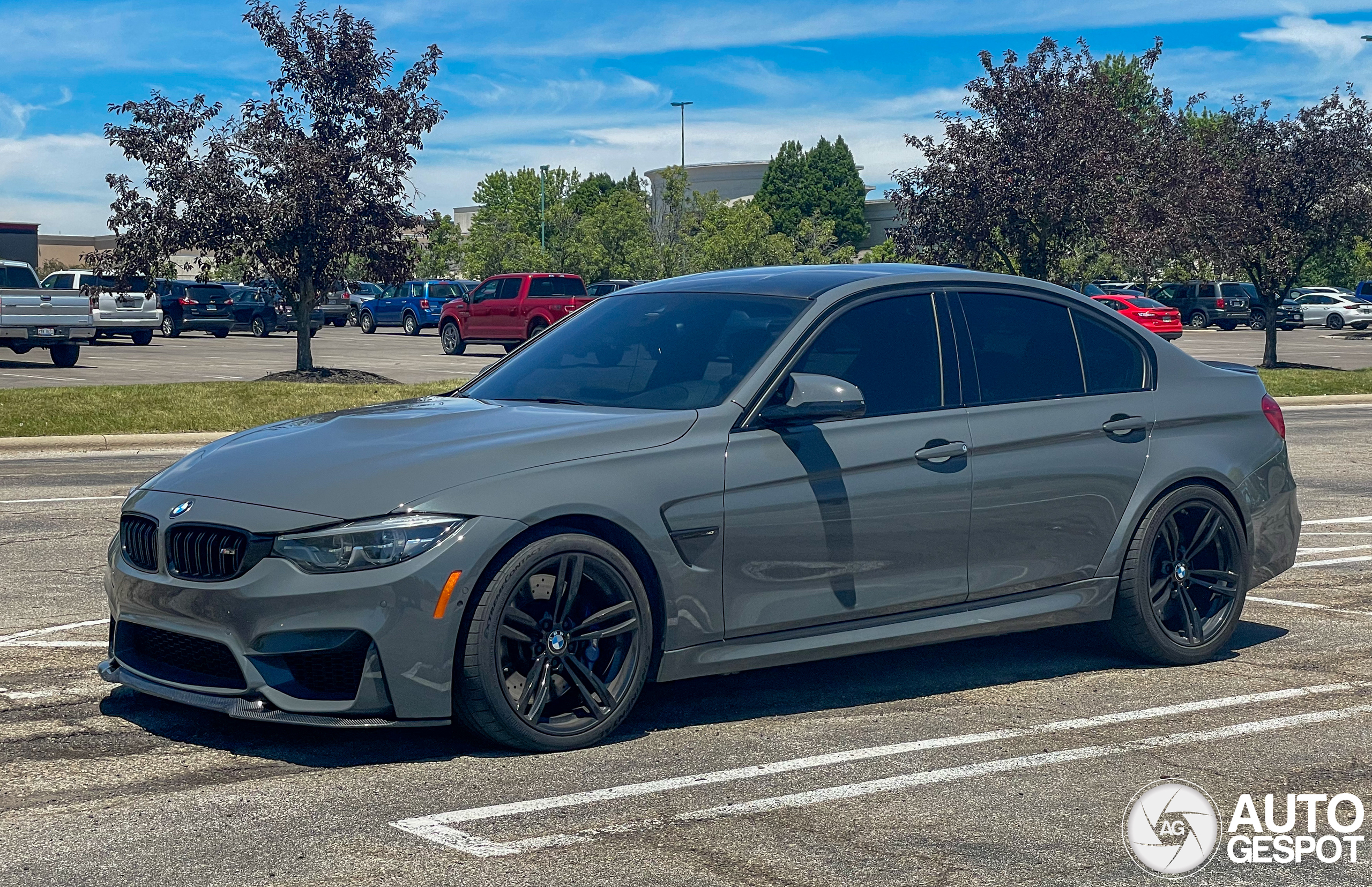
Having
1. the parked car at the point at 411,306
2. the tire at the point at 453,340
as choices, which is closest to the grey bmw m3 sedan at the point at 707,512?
the tire at the point at 453,340

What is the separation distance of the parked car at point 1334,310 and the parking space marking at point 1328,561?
57091 millimetres

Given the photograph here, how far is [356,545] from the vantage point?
15.7 ft

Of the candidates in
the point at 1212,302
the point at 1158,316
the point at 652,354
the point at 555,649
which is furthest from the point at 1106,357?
the point at 1212,302

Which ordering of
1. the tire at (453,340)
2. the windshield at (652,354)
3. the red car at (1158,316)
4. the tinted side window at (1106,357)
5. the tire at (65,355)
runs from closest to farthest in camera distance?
the windshield at (652,354)
the tinted side window at (1106,357)
the tire at (65,355)
the tire at (453,340)
the red car at (1158,316)

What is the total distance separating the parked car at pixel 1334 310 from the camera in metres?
61.8

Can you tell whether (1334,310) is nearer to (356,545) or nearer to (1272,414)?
(1272,414)

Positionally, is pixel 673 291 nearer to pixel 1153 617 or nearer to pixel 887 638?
pixel 887 638

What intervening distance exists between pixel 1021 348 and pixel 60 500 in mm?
7871

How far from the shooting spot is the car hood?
4.89 meters

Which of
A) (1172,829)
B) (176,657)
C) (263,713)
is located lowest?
(1172,829)

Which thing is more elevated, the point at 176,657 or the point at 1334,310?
the point at 1334,310

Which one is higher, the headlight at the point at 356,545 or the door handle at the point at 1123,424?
the door handle at the point at 1123,424

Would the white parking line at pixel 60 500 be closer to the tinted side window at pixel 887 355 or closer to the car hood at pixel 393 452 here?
the car hood at pixel 393 452

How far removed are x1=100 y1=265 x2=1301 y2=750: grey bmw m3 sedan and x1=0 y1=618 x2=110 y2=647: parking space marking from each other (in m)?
1.30
